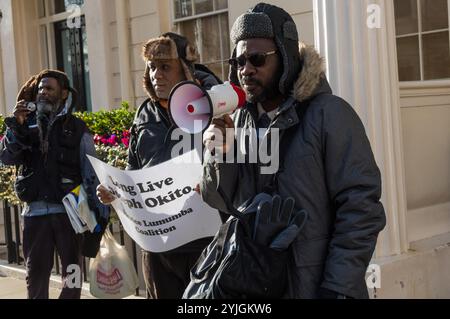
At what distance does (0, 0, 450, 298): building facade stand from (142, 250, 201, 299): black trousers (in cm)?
181

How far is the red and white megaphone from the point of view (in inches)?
104

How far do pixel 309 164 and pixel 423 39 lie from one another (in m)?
4.34

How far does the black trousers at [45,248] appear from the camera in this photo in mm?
4652

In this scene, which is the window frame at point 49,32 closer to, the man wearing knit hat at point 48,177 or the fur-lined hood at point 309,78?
the man wearing knit hat at point 48,177

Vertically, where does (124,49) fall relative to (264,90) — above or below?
above

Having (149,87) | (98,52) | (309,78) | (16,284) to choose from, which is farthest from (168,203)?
(98,52)

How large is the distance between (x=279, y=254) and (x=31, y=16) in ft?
33.1

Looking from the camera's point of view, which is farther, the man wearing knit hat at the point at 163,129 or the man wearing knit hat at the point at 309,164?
the man wearing knit hat at the point at 163,129

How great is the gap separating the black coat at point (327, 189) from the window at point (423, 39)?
4083 mm

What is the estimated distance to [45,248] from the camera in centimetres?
467

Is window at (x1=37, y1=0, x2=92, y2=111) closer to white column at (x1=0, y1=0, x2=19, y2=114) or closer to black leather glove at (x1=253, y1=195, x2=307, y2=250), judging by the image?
white column at (x1=0, y1=0, x2=19, y2=114)

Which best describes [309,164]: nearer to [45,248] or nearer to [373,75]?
[373,75]

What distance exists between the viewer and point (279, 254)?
98.2 inches

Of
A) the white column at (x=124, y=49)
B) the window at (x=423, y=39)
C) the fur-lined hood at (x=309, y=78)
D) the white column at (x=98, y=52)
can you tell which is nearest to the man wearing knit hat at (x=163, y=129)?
the fur-lined hood at (x=309, y=78)
